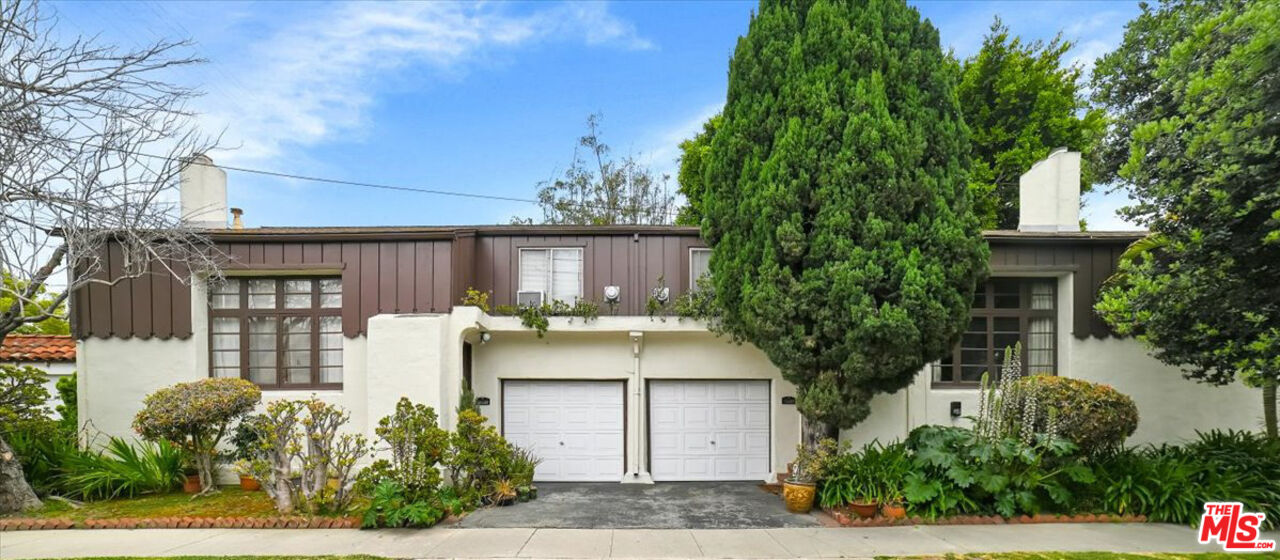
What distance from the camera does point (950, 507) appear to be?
6246 mm

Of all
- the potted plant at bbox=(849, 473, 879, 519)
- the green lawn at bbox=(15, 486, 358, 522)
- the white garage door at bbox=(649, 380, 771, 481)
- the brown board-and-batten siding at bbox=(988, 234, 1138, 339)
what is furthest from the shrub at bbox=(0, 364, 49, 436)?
the brown board-and-batten siding at bbox=(988, 234, 1138, 339)

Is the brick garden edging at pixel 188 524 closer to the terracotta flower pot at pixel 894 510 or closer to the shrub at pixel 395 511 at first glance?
the shrub at pixel 395 511

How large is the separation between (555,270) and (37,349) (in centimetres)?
1062

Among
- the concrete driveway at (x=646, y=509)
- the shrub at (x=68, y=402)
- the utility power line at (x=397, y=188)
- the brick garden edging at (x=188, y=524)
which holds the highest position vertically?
the utility power line at (x=397, y=188)

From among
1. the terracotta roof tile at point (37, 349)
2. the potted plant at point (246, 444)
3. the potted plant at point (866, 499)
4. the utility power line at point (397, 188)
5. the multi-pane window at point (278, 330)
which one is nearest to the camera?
the potted plant at point (866, 499)

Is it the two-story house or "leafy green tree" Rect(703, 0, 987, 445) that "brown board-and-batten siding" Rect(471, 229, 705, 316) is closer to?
the two-story house

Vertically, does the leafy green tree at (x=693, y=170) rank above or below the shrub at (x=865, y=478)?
above

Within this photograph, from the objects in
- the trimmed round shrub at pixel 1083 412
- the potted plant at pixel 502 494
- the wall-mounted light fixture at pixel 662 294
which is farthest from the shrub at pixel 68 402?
the trimmed round shrub at pixel 1083 412

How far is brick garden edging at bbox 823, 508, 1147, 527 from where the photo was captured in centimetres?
620

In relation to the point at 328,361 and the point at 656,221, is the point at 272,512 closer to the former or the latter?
the point at 328,361

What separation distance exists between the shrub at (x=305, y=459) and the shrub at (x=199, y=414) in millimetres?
1073

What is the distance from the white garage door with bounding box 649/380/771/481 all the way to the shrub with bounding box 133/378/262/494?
5812 mm

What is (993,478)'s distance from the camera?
6254 millimetres

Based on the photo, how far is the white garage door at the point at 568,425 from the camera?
862cm
